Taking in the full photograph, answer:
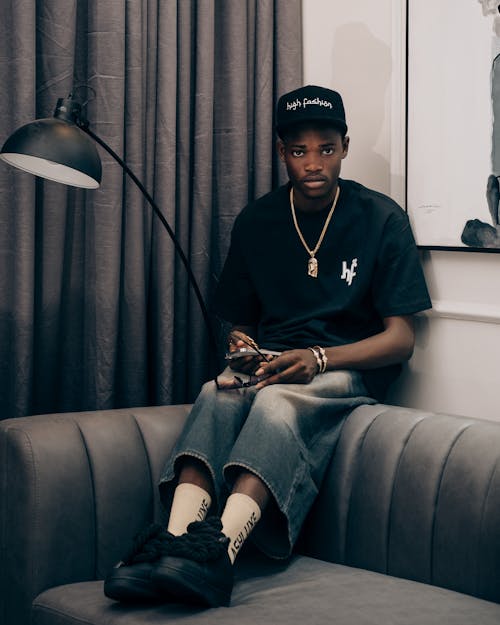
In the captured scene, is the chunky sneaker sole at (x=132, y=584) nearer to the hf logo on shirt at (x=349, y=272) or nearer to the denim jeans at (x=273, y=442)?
the denim jeans at (x=273, y=442)

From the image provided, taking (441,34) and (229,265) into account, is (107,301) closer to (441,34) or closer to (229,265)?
(229,265)

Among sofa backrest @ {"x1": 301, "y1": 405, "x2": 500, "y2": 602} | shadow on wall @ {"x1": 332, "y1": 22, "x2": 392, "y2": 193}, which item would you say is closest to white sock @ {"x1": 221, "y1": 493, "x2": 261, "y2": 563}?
sofa backrest @ {"x1": 301, "y1": 405, "x2": 500, "y2": 602}

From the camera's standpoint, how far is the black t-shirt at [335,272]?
233cm

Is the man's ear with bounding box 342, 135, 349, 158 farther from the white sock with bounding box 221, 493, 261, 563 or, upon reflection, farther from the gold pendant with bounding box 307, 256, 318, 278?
the white sock with bounding box 221, 493, 261, 563

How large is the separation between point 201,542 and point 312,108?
1.11 metres

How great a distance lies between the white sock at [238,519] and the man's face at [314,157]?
0.82 metres

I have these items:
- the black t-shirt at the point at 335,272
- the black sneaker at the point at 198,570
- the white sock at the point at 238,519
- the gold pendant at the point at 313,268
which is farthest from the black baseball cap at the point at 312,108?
the black sneaker at the point at 198,570

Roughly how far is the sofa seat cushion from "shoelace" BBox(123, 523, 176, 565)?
89 mm

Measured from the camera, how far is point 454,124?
2359 millimetres

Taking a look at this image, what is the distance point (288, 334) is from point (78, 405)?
61 cm

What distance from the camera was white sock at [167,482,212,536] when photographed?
195cm

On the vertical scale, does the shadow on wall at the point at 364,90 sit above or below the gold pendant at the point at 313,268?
above

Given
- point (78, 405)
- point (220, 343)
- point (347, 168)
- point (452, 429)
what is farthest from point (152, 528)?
point (347, 168)

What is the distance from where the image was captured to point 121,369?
8.50ft
